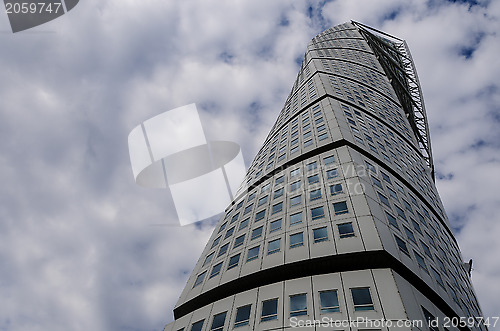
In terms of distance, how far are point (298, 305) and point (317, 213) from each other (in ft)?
23.2

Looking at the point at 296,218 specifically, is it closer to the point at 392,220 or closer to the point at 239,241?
the point at 239,241

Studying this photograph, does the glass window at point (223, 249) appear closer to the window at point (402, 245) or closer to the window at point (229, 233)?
the window at point (229, 233)

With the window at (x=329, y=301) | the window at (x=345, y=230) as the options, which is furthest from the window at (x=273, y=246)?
the window at (x=329, y=301)

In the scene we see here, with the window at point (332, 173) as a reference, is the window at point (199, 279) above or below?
below

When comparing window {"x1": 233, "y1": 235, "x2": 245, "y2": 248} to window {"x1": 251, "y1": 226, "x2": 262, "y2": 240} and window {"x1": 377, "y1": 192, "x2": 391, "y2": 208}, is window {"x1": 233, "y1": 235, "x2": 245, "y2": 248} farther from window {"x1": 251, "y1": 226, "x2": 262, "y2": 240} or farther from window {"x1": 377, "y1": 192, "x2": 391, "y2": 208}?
window {"x1": 377, "y1": 192, "x2": 391, "y2": 208}

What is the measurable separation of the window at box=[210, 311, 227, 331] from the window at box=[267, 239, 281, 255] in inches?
176

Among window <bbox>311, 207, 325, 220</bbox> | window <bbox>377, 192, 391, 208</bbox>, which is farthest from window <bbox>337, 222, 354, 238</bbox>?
window <bbox>377, 192, 391, 208</bbox>

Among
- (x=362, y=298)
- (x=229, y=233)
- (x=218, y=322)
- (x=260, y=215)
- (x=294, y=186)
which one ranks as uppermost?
(x=294, y=186)

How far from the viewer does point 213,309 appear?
1966 cm

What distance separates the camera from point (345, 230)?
Answer: 19969mm

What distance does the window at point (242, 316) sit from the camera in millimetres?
17094

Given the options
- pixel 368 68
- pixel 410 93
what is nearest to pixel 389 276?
pixel 368 68

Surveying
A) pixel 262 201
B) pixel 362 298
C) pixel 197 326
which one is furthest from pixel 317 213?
pixel 197 326
